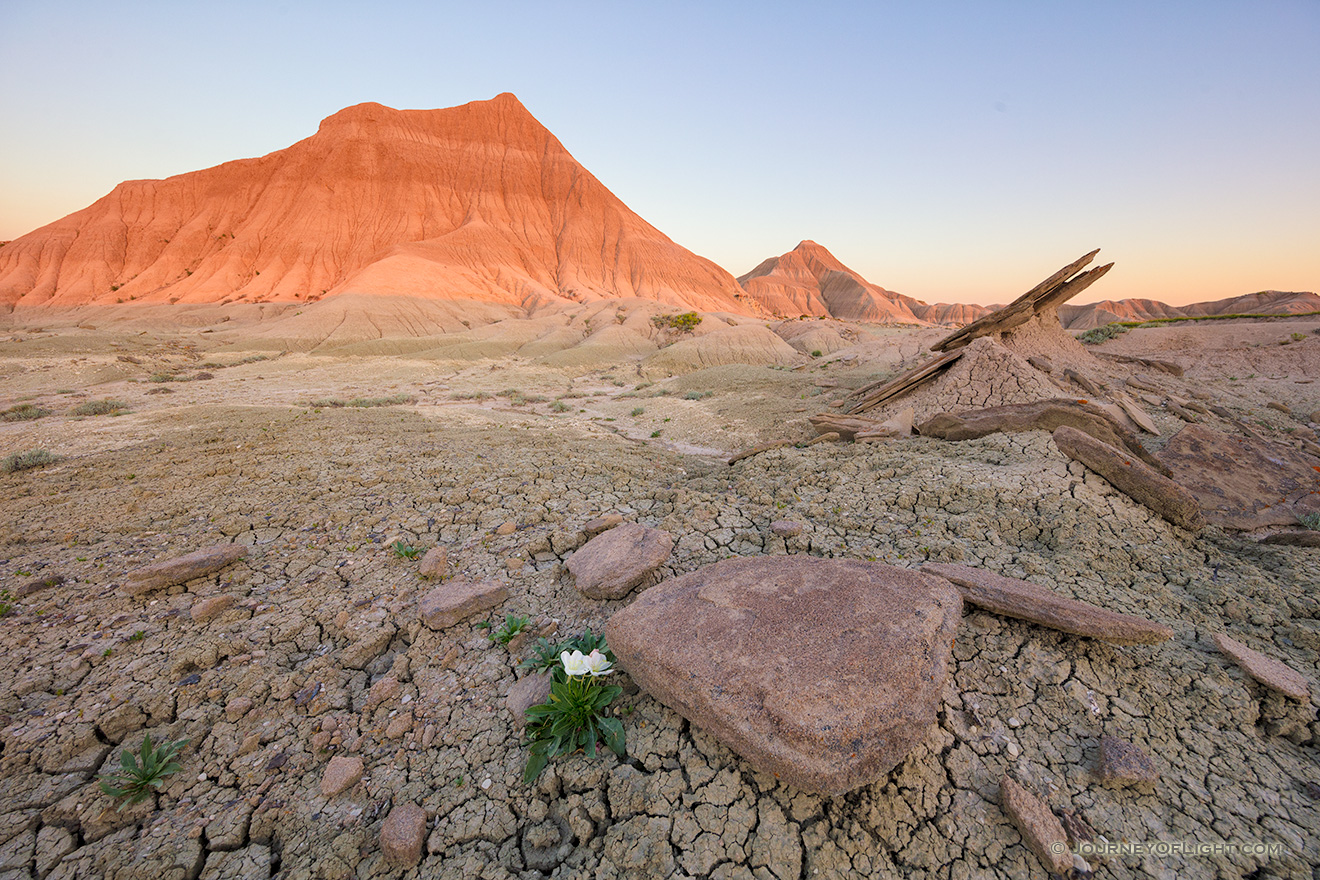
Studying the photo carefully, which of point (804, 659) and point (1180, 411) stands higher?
point (1180, 411)

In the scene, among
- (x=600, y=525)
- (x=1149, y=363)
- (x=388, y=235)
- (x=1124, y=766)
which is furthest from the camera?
(x=388, y=235)

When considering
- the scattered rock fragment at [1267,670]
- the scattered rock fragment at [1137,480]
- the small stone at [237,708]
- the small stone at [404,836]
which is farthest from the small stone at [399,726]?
the scattered rock fragment at [1137,480]

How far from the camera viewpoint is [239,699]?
2.41 m

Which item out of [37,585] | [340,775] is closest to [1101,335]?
[340,775]

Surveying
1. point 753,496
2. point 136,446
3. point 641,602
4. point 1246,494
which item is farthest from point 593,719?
point 136,446

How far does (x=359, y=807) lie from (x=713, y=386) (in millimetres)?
13008

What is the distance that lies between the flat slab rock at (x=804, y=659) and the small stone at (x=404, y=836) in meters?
1.01

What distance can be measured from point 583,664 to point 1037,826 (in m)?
1.81

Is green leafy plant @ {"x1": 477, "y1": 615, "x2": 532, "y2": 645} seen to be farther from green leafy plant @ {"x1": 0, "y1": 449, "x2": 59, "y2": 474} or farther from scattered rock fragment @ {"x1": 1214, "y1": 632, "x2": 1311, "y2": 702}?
green leafy plant @ {"x1": 0, "y1": 449, "x2": 59, "y2": 474}

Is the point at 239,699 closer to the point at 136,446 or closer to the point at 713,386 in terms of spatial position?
the point at 136,446

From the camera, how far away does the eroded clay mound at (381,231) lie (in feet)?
139

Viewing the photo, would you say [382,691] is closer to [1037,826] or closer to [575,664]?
[575,664]

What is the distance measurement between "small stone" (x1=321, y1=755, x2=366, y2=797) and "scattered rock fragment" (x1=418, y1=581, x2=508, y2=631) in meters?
0.80

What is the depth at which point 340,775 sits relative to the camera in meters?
2.07
